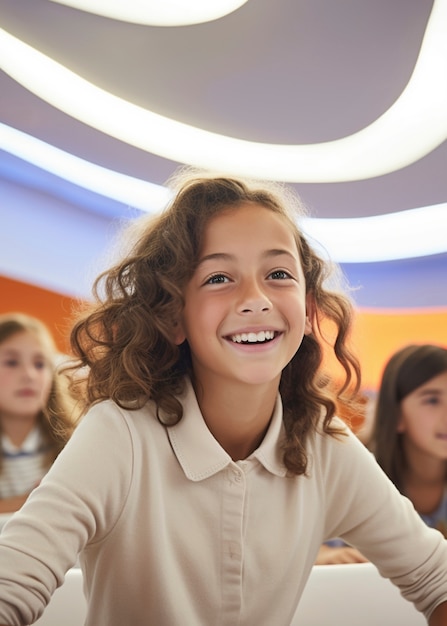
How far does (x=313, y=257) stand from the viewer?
4.50 feet

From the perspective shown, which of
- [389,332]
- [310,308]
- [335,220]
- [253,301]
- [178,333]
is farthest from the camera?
[389,332]

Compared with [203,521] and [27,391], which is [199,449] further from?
[27,391]

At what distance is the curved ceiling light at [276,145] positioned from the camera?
8.29 ft

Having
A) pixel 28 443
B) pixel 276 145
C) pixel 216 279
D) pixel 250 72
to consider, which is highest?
pixel 250 72

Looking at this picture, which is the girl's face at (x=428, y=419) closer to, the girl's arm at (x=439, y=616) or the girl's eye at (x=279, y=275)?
the girl's arm at (x=439, y=616)

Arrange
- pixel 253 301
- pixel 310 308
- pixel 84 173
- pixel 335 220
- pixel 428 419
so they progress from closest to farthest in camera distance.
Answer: pixel 253 301 < pixel 310 308 < pixel 428 419 < pixel 84 173 < pixel 335 220

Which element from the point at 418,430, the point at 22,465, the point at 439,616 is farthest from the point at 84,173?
the point at 439,616

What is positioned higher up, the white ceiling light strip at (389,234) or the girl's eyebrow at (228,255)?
the white ceiling light strip at (389,234)

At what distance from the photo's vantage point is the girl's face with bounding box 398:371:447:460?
238cm

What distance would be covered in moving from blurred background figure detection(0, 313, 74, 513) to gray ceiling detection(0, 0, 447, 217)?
0.57m

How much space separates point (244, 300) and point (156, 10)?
176 cm

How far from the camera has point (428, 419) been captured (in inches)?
93.7

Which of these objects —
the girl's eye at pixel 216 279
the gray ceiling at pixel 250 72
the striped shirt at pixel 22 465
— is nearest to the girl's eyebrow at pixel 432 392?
the gray ceiling at pixel 250 72

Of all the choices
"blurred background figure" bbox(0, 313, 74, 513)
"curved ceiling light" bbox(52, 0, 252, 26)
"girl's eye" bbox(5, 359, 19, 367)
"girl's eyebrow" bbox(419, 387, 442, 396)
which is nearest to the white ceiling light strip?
"girl's eyebrow" bbox(419, 387, 442, 396)
